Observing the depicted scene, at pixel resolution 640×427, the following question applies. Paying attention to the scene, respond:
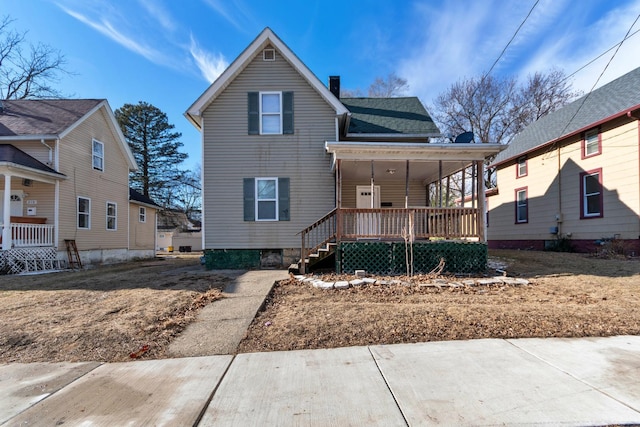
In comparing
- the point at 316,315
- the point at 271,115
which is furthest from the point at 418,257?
the point at 271,115

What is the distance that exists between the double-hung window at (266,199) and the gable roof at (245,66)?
2.80m

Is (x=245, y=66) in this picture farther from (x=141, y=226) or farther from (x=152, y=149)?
(x=152, y=149)

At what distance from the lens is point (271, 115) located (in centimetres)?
1109

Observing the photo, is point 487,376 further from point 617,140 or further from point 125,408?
point 617,140

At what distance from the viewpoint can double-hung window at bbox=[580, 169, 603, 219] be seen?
1255 cm

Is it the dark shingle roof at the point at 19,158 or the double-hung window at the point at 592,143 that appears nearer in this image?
the dark shingle roof at the point at 19,158

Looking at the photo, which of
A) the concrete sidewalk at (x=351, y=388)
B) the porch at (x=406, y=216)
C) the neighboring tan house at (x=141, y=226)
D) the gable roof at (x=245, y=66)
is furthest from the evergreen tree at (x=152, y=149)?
the concrete sidewalk at (x=351, y=388)

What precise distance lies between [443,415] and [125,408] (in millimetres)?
2519

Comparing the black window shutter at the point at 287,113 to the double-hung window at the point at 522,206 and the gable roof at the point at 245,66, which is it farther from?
the double-hung window at the point at 522,206

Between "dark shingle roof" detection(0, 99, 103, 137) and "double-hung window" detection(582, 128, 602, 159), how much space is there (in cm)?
1973

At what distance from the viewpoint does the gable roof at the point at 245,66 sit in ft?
35.1

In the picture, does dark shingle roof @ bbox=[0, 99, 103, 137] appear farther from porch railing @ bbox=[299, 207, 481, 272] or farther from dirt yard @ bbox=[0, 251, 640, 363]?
porch railing @ bbox=[299, 207, 481, 272]

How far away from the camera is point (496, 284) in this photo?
733 cm

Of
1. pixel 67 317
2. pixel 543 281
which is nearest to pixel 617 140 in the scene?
pixel 543 281
